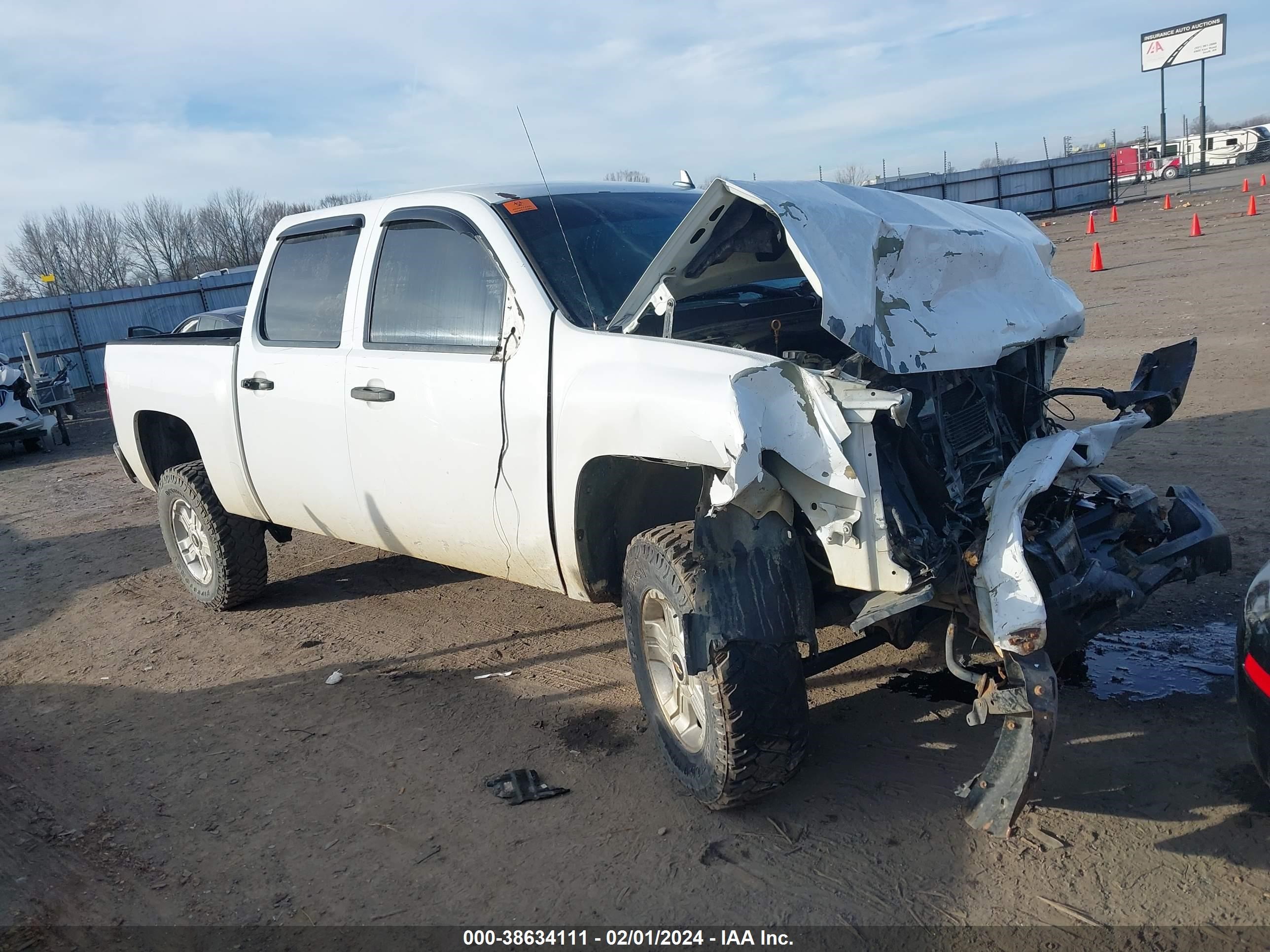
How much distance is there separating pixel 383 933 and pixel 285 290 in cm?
338

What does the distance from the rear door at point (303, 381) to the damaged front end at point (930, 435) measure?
1778 millimetres

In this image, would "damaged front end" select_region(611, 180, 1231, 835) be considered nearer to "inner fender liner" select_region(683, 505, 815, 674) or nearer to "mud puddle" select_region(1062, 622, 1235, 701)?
"inner fender liner" select_region(683, 505, 815, 674)

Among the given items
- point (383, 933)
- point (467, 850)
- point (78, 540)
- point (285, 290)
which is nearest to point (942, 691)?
point (467, 850)

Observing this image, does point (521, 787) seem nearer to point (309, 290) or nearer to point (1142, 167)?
point (309, 290)

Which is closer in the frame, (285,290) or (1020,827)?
(1020,827)

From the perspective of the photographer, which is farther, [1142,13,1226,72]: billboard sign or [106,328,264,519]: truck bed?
[1142,13,1226,72]: billboard sign

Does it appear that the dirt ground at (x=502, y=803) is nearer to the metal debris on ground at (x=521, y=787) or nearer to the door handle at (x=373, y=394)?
the metal debris on ground at (x=521, y=787)

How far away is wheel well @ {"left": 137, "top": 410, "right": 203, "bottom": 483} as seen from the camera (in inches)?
248

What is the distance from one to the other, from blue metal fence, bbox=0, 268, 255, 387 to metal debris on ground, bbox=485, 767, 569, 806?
1956 centimetres

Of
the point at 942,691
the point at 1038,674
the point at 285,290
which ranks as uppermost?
the point at 285,290

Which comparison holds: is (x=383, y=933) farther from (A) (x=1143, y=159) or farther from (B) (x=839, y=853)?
(A) (x=1143, y=159)

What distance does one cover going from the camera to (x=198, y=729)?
4531mm

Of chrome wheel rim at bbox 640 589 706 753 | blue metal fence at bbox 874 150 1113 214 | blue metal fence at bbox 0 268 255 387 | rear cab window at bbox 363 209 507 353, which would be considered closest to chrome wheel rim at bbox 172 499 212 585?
rear cab window at bbox 363 209 507 353

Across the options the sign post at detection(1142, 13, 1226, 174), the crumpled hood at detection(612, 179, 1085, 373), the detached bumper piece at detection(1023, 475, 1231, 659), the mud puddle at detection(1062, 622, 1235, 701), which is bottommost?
the mud puddle at detection(1062, 622, 1235, 701)
